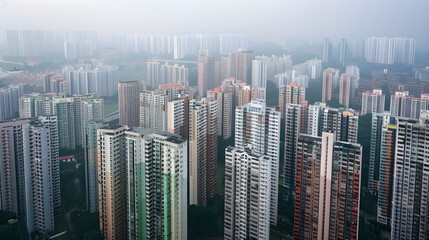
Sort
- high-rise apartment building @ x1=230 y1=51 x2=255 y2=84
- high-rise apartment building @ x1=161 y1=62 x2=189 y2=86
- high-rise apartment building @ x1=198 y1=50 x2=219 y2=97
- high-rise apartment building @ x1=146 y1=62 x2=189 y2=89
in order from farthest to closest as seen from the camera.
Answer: high-rise apartment building @ x1=230 y1=51 x2=255 y2=84 → high-rise apartment building @ x1=198 y1=50 x2=219 y2=97 → high-rise apartment building @ x1=161 y1=62 x2=189 y2=86 → high-rise apartment building @ x1=146 y1=62 x2=189 y2=89

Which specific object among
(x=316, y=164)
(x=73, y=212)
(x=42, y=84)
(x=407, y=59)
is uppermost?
(x=407, y=59)

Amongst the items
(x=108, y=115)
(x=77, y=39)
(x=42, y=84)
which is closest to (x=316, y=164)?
(x=108, y=115)

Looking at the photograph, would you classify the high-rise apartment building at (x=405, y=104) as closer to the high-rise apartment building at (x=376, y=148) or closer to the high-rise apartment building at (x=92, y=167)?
the high-rise apartment building at (x=376, y=148)

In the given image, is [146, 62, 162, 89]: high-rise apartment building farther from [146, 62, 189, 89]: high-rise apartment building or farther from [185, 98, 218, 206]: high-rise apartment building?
[185, 98, 218, 206]: high-rise apartment building

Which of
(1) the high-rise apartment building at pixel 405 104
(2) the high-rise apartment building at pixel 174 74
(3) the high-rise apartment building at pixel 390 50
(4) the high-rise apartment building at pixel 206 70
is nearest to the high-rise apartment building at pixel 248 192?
(1) the high-rise apartment building at pixel 405 104

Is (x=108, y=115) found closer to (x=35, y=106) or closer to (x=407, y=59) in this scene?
(x=35, y=106)

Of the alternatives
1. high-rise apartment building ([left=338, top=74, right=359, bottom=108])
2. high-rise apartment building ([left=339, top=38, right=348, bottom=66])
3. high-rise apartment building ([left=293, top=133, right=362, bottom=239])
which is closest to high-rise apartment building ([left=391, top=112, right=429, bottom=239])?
high-rise apartment building ([left=293, top=133, right=362, bottom=239])
